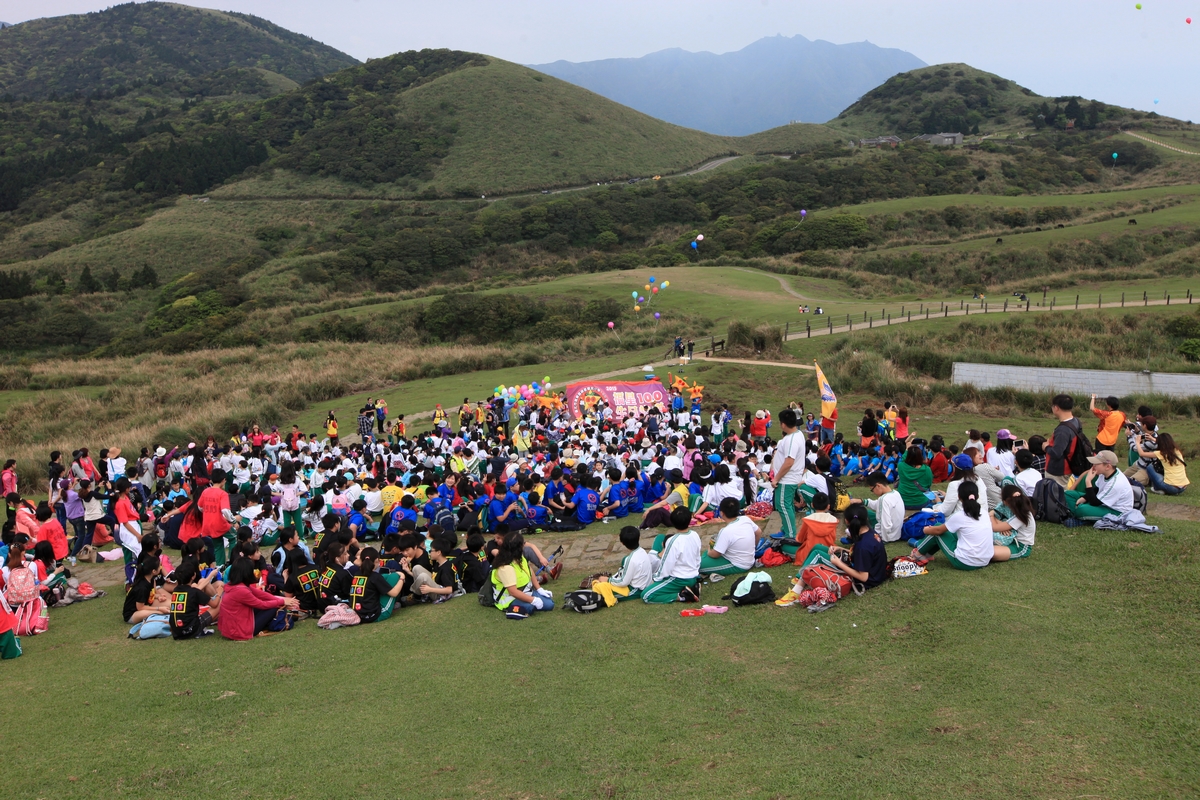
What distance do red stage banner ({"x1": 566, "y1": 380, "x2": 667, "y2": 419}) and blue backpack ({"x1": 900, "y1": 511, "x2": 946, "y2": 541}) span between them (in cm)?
1135

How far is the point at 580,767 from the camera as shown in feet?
15.3

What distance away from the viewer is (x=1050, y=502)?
28.1ft

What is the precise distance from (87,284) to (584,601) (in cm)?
6433

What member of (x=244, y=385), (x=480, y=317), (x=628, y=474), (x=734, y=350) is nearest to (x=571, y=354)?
(x=734, y=350)

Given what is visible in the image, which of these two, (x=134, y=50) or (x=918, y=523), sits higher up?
(x=134, y=50)

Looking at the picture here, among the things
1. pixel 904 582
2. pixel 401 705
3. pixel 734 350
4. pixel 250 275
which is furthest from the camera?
pixel 250 275

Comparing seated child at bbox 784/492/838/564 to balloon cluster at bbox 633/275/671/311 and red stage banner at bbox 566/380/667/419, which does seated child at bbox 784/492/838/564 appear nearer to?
red stage banner at bbox 566/380/667/419

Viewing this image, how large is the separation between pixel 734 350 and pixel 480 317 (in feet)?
55.7

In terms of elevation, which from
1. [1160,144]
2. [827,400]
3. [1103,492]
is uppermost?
[1160,144]

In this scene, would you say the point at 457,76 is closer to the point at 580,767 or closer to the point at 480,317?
the point at 480,317

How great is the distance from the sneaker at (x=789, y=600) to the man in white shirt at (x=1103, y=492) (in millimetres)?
3673

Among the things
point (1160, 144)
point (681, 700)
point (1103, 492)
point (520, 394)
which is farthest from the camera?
point (1160, 144)

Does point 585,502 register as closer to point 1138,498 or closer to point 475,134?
point 1138,498

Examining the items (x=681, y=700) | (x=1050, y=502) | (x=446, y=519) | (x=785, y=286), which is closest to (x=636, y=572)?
(x=681, y=700)
